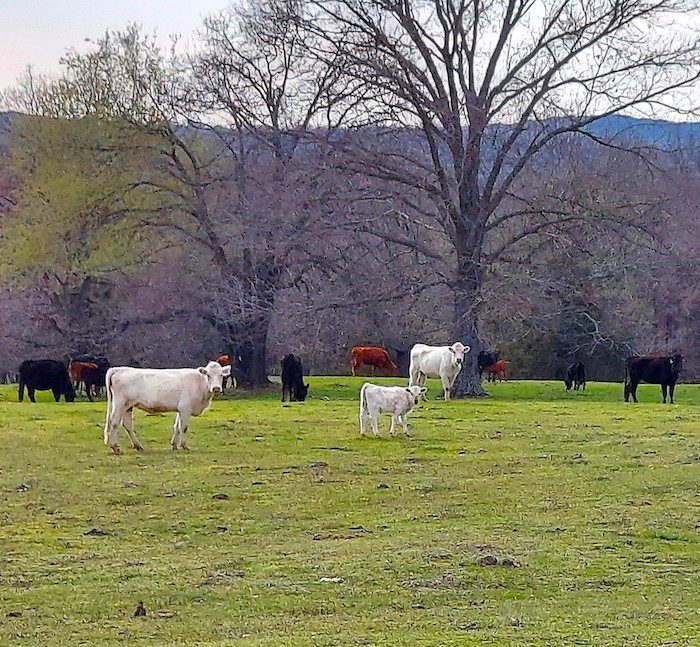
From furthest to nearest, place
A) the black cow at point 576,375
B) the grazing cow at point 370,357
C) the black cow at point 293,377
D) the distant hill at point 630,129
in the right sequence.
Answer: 1. the grazing cow at point 370,357
2. the black cow at point 576,375
3. the distant hill at point 630,129
4. the black cow at point 293,377

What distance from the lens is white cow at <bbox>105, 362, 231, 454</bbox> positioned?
1552 centimetres

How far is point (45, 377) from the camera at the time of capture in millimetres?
29500

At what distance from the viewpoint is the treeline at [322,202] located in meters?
28.3

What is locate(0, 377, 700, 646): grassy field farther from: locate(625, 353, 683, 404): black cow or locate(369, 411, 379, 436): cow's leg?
locate(625, 353, 683, 404): black cow

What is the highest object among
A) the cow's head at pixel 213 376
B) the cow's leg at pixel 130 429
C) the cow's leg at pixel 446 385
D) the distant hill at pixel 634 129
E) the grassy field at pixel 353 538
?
the distant hill at pixel 634 129

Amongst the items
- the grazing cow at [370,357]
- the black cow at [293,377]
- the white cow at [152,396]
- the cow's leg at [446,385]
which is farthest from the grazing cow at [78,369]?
the white cow at [152,396]

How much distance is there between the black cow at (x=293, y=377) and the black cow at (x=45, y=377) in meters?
5.87

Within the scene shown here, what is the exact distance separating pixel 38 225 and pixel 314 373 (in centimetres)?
1813

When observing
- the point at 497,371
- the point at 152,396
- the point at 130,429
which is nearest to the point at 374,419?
the point at 152,396

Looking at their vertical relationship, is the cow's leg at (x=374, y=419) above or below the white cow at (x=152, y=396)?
below

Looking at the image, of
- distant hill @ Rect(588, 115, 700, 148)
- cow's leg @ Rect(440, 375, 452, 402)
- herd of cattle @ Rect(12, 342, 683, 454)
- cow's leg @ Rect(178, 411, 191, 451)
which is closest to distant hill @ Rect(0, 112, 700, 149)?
distant hill @ Rect(588, 115, 700, 148)

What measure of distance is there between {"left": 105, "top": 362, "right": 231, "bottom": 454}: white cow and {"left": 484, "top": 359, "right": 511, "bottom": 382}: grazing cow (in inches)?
992

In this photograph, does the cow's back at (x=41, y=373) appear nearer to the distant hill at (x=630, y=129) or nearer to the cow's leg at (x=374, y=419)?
the distant hill at (x=630, y=129)

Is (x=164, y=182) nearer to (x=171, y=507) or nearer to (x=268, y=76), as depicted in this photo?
(x=268, y=76)
